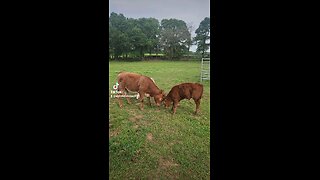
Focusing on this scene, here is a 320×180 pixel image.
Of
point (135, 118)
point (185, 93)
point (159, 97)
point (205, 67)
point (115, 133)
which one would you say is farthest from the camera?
point (159, 97)

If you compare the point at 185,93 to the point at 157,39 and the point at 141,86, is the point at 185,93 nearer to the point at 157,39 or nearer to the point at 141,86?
the point at 141,86

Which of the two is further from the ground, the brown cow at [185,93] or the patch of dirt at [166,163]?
the brown cow at [185,93]

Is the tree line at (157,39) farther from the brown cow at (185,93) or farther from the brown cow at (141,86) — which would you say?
the brown cow at (141,86)

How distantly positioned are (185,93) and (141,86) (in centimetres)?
62

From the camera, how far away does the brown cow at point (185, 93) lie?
8.62 ft

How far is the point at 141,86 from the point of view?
115 inches

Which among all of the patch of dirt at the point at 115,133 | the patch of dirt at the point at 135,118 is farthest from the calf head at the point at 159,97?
the patch of dirt at the point at 115,133

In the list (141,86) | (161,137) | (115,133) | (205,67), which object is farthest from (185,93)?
(115,133)

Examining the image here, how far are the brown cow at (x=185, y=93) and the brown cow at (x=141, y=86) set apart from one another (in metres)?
0.16

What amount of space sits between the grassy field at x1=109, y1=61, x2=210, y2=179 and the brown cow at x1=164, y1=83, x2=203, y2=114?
7 cm

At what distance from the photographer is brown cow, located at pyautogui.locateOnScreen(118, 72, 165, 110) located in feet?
9.21
